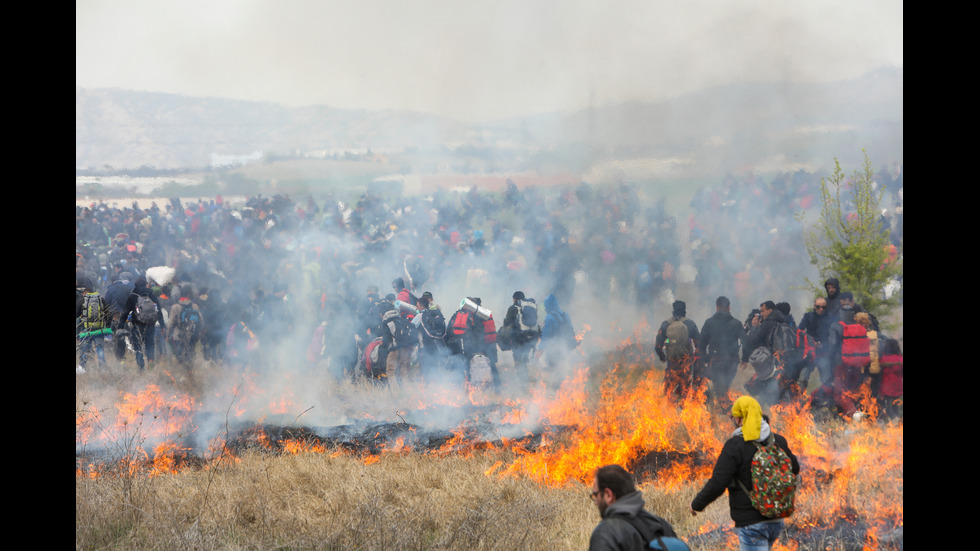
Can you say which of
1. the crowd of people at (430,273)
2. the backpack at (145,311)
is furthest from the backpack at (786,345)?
the backpack at (145,311)

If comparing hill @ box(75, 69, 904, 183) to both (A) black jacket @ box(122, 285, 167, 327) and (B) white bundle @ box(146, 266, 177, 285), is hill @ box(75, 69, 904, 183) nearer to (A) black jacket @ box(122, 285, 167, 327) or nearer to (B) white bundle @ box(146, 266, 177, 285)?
(B) white bundle @ box(146, 266, 177, 285)

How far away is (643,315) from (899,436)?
610cm

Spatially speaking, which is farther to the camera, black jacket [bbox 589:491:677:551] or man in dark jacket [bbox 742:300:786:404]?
man in dark jacket [bbox 742:300:786:404]

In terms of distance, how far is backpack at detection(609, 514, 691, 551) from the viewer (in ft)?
8.97

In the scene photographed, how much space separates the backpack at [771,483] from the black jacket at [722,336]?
4909mm

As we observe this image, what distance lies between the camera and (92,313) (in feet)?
34.6

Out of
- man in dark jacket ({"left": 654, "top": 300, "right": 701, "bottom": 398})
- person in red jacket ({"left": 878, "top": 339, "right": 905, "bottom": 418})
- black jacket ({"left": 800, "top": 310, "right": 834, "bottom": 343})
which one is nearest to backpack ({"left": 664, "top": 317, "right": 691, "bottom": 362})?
man in dark jacket ({"left": 654, "top": 300, "right": 701, "bottom": 398})

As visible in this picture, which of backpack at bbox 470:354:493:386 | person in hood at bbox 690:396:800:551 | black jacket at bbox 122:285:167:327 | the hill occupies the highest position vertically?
the hill

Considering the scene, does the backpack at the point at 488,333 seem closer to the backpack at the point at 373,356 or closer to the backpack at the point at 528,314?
the backpack at the point at 528,314

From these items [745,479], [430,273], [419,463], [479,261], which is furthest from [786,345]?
[430,273]

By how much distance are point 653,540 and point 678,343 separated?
6.28m

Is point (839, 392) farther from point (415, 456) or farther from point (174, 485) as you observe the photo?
point (174, 485)

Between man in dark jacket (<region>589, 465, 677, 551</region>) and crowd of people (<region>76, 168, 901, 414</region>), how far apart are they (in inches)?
234

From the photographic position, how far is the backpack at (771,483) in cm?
375
